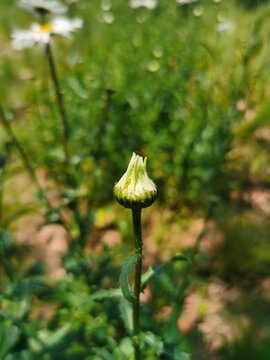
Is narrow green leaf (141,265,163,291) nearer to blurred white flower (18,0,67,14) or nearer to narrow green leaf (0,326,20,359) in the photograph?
narrow green leaf (0,326,20,359)

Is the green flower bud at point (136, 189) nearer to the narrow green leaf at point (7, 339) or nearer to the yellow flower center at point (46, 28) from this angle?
the narrow green leaf at point (7, 339)

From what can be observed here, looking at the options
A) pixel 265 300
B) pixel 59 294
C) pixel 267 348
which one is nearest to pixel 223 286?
pixel 265 300

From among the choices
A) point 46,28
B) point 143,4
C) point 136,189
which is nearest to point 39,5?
point 46,28

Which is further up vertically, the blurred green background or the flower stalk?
the blurred green background

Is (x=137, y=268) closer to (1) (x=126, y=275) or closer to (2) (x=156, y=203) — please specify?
(1) (x=126, y=275)

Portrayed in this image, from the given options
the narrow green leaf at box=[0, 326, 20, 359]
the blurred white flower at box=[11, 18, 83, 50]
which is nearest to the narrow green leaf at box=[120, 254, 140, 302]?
the narrow green leaf at box=[0, 326, 20, 359]

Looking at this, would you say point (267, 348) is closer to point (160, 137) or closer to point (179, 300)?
point (179, 300)

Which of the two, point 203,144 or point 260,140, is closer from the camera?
point 203,144
